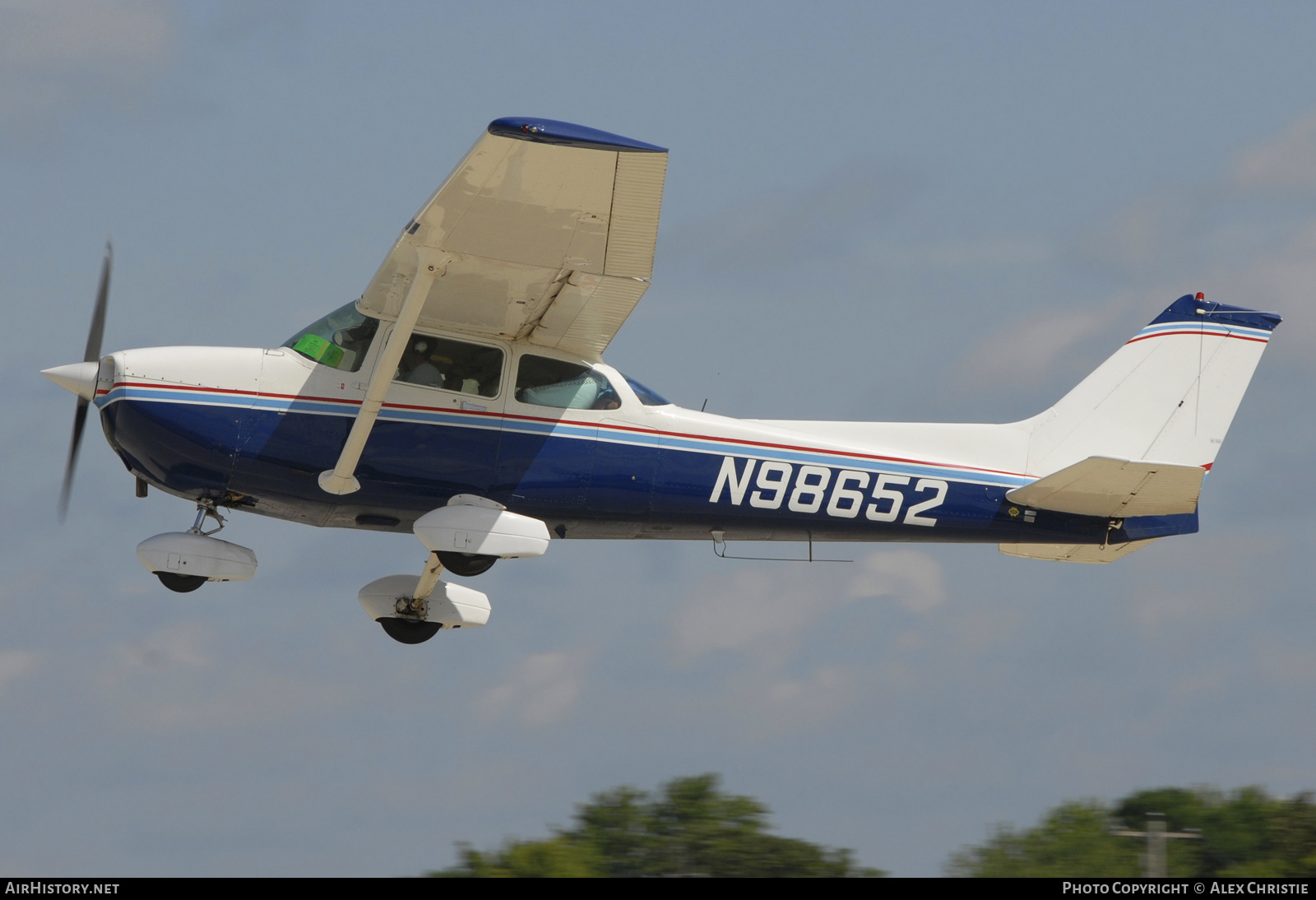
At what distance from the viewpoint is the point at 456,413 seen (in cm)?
1030

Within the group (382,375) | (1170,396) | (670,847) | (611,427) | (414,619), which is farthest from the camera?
(670,847)

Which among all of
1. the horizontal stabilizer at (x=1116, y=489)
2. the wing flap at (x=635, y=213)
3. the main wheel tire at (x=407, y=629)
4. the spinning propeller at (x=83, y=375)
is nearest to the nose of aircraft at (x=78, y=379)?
the spinning propeller at (x=83, y=375)

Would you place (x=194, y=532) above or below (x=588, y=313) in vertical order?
below

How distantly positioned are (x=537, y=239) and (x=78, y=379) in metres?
3.34

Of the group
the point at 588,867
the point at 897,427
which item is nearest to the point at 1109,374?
the point at 897,427

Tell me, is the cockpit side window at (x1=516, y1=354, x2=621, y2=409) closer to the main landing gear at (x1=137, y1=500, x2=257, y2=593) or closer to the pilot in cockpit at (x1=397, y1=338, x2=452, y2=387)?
the pilot in cockpit at (x1=397, y1=338, x2=452, y2=387)

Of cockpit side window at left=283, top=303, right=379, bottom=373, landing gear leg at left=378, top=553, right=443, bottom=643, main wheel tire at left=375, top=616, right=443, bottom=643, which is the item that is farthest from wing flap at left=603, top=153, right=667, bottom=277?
main wheel tire at left=375, top=616, right=443, bottom=643

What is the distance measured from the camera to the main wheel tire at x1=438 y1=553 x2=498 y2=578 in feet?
33.3

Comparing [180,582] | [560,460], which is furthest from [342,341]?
[180,582]

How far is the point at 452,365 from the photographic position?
407 inches

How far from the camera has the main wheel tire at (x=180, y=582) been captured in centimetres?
1016

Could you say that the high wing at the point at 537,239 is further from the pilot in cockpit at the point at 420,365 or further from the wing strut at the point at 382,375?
the pilot in cockpit at the point at 420,365

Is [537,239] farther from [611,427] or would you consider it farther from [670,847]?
[670,847]

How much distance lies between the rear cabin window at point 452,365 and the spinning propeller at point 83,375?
6.77 feet
